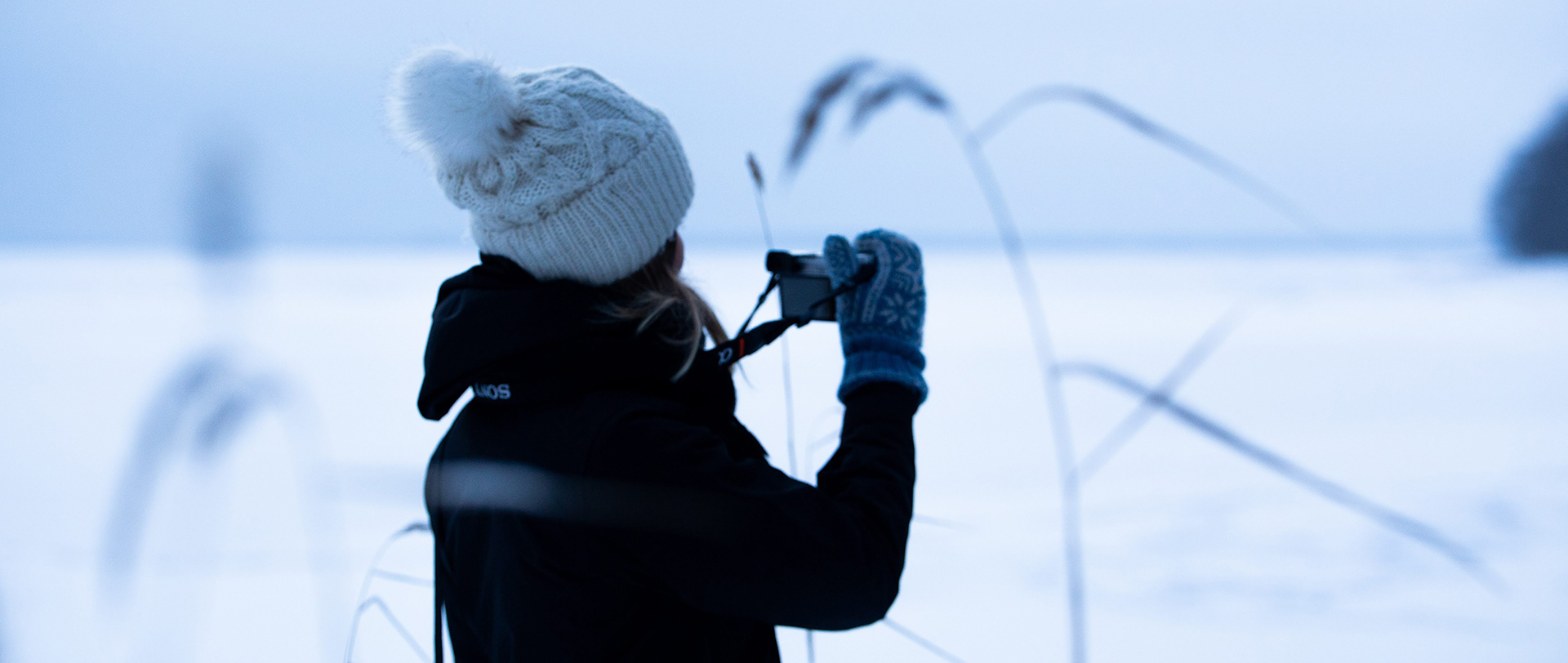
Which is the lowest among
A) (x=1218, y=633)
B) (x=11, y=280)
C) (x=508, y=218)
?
(x=11, y=280)

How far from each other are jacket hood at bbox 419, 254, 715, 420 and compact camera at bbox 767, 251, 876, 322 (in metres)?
0.13

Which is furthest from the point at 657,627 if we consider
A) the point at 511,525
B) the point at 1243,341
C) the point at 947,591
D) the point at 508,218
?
the point at 1243,341

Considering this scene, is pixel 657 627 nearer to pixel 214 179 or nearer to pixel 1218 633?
pixel 214 179

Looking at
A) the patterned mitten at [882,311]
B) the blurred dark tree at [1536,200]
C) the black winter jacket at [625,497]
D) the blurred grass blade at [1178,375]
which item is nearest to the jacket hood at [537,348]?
the black winter jacket at [625,497]

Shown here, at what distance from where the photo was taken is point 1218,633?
1231 millimetres

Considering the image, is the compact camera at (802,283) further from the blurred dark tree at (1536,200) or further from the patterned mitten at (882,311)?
the blurred dark tree at (1536,200)

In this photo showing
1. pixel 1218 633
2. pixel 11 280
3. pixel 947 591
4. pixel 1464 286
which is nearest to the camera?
pixel 1464 286

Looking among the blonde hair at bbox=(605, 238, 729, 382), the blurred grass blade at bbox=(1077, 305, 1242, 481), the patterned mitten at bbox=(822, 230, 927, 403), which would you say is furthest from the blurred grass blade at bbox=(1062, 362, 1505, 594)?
the blonde hair at bbox=(605, 238, 729, 382)

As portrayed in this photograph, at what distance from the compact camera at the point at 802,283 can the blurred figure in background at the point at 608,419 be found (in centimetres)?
3

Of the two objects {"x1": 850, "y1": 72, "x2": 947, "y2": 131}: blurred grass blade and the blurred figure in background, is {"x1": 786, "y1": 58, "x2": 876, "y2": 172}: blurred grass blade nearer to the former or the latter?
{"x1": 850, "y1": 72, "x2": 947, "y2": 131}: blurred grass blade

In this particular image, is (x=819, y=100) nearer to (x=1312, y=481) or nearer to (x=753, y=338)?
(x=753, y=338)

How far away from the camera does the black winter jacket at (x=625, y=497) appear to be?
1.67 ft

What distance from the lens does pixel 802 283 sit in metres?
0.71

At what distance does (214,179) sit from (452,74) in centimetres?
23
